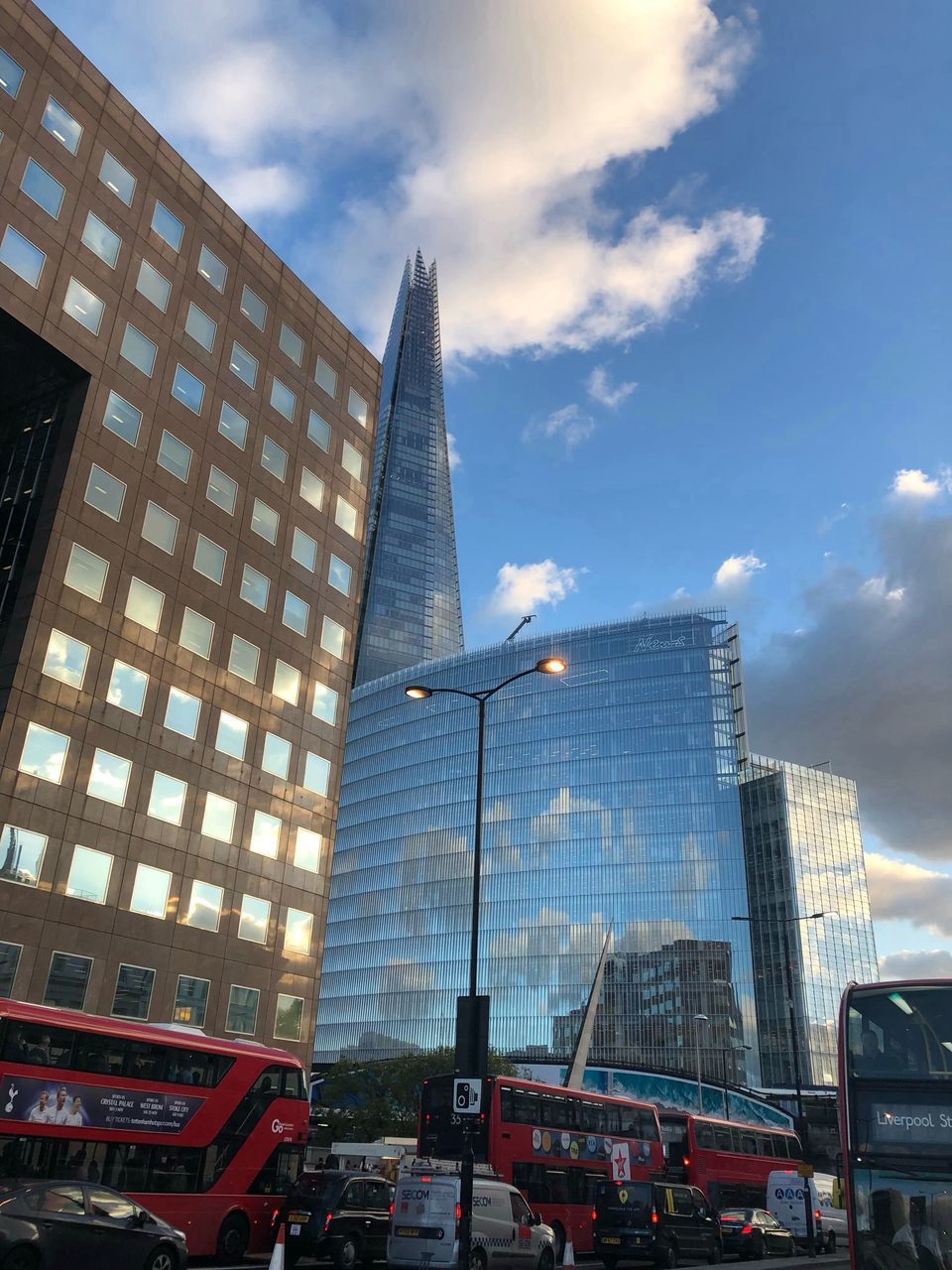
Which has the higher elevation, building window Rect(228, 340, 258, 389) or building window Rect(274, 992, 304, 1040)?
building window Rect(228, 340, 258, 389)

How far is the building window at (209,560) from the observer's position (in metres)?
38.8

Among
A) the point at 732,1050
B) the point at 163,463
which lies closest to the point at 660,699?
the point at 732,1050

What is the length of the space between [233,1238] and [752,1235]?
66.0 feet

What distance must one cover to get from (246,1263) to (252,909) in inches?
659

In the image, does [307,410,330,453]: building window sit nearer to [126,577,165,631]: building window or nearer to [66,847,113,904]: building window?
[126,577,165,631]: building window

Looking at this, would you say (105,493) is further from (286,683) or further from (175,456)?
(286,683)

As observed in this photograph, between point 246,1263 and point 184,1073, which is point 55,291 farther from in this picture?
point 246,1263

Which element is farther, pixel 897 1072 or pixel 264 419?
pixel 264 419

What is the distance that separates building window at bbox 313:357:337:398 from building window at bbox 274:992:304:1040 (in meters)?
27.2

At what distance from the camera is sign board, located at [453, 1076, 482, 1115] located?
55.2 ft

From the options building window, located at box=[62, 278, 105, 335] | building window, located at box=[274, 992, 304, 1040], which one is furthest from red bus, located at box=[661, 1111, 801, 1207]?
building window, located at box=[62, 278, 105, 335]

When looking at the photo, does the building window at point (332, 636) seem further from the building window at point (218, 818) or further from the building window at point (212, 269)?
the building window at point (212, 269)

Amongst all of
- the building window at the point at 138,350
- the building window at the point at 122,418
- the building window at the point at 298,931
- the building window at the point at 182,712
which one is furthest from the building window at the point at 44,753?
the building window at the point at 138,350

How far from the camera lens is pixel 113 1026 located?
65.0 feet
